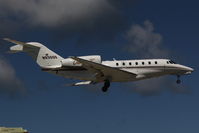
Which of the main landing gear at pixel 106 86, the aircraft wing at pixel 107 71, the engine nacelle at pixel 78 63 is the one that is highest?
the engine nacelle at pixel 78 63

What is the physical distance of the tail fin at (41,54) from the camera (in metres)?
41.2

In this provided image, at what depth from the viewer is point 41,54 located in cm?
4222

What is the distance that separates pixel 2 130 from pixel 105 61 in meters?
30.0

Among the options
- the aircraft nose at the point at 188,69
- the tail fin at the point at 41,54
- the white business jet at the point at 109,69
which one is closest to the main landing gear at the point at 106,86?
the white business jet at the point at 109,69

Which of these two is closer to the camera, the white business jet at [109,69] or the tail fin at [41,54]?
the white business jet at [109,69]

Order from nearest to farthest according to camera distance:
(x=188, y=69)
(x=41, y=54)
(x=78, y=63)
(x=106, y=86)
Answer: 1. (x=78, y=63)
2. (x=106, y=86)
3. (x=188, y=69)
4. (x=41, y=54)

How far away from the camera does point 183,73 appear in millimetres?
40969

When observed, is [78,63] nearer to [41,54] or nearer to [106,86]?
[106,86]

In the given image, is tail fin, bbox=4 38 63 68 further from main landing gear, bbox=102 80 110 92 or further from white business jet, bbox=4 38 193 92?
main landing gear, bbox=102 80 110 92

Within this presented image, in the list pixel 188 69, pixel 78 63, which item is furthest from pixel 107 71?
pixel 188 69

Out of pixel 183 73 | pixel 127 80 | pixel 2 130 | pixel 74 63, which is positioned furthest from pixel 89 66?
pixel 2 130

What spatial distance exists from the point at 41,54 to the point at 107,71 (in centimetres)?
798

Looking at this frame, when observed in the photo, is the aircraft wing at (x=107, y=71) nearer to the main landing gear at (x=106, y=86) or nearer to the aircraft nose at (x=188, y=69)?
the main landing gear at (x=106, y=86)

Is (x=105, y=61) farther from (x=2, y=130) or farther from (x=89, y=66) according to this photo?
(x=2, y=130)
